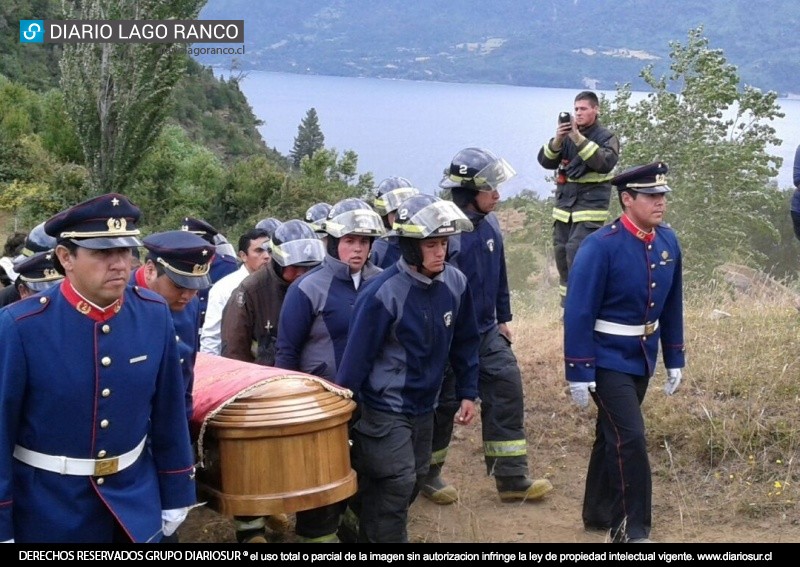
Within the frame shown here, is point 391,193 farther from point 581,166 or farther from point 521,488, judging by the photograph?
point 521,488

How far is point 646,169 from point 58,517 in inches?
137

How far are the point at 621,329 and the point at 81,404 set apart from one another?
9.98 feet

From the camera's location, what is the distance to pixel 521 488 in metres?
6.02

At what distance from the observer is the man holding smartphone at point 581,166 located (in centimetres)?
755

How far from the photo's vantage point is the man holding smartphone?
297 inches

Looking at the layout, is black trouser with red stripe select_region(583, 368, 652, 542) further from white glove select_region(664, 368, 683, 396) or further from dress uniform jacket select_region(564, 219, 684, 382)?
white glove select_region(664, 368, 683, 396)

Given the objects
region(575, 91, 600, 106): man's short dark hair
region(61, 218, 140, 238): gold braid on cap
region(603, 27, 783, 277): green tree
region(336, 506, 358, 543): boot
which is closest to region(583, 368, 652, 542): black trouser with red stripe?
region(336, 506, 358, 543): boot

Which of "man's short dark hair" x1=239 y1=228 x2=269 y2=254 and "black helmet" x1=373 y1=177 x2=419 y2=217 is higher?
"black helmet" x1=373 y1=177 x2=419 y2=217

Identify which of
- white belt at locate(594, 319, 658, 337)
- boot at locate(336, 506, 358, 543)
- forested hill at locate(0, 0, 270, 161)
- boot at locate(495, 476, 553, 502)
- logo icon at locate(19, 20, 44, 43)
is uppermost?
logo icon at locate(19, 20, 44, 43)

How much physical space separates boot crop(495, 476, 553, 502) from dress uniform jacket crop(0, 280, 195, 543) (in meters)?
2.93

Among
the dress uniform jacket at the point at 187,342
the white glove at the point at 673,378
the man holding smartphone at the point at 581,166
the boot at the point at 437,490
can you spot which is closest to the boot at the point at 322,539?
the dress uniform jacket at the point at 187,342

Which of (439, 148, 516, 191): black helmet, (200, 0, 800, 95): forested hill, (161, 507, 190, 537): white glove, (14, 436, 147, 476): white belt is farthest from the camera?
(200, 0, 800, 95): forested hill

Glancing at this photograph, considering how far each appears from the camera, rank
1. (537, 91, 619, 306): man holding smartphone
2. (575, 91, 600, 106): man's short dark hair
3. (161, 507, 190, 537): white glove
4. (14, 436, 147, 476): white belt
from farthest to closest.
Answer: (575, 91, 600, 106): man's short dark hair
(537, 91, 619, 306): man holding smartphone
(161, 507, 190, 537): white glove
(14, 436, 147, 476): white belt

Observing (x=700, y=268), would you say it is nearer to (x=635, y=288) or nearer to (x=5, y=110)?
(x=635, y=288)
